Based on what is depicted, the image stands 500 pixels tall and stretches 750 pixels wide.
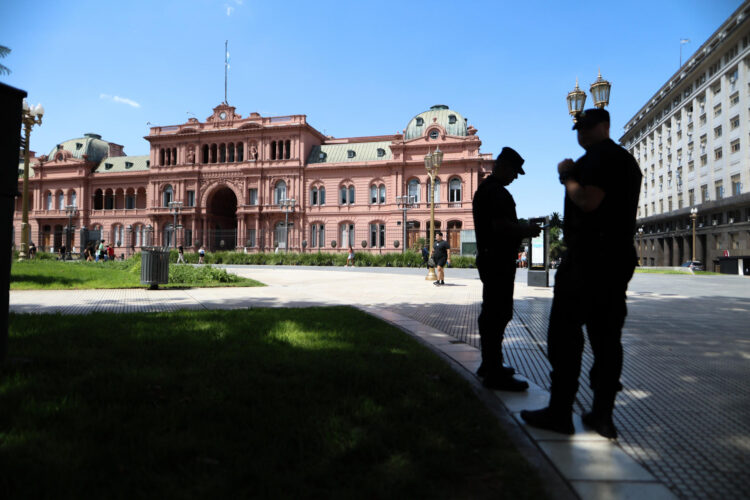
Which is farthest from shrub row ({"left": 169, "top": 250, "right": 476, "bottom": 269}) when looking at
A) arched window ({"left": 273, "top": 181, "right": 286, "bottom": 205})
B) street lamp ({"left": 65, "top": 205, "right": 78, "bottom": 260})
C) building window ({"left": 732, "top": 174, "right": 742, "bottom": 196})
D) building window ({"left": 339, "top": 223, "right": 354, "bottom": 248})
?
building window ({"left": 732, "top": 174, "right": 742, "bottom": 196})

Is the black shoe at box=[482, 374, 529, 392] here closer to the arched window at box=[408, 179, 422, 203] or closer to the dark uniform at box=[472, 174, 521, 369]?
the dark uniform at box=[472, 174, 521, 369]

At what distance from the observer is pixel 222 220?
54.5 meters

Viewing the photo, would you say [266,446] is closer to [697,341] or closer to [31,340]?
[31,340]

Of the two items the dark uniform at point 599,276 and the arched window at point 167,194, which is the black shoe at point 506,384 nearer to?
the dark uniform at point 599,276

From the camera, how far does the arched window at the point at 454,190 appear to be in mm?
45894

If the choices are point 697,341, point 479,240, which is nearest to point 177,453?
point 479,240

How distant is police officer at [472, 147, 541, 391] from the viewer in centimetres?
361

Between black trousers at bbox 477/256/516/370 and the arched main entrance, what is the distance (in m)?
48.2

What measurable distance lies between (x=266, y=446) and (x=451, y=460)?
3.13 feet

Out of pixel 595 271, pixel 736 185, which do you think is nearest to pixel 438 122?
pixel 736 185

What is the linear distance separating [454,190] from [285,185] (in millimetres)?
18627

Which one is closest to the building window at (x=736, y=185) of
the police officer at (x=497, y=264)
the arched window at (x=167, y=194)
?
the police officer at (x=497, y=264)

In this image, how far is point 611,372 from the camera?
2.72 m

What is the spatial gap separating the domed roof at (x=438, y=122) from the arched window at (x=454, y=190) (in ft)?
17.1
